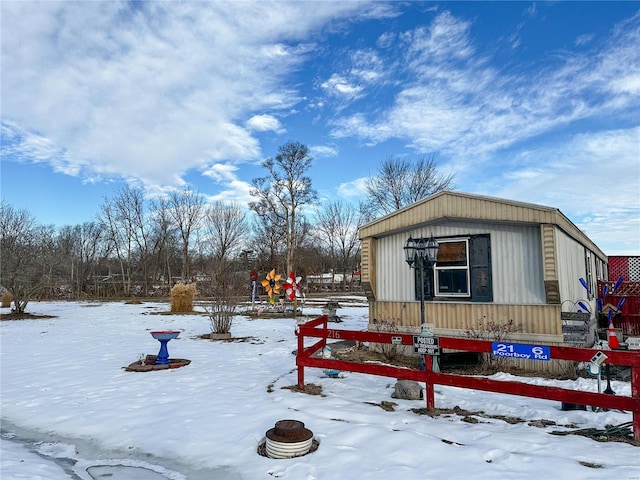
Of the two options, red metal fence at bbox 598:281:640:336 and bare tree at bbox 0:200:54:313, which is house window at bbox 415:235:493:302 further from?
bare tree at bbox 0:200:54:313

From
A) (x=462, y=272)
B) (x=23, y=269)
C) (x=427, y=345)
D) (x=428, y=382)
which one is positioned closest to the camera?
(x=428, y=382)

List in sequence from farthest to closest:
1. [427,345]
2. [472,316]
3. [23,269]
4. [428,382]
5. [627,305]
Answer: [23,269] → [627,305] → [472,316] → [427,345] → [428,382]

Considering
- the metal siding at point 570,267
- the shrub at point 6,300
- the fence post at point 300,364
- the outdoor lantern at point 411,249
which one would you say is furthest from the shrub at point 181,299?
the metal siding at point 570,267

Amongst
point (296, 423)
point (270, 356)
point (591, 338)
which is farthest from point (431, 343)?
point (591, 338)

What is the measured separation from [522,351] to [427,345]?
1.14m

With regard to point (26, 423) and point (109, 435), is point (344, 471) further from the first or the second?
point (26, 423)

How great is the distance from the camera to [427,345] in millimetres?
5414

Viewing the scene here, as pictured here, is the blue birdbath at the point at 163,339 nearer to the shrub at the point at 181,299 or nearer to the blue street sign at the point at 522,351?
the blue street sign at the point at 522,351

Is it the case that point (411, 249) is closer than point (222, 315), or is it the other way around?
point (411, 249)

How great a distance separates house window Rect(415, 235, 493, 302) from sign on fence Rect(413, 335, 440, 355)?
3772mm

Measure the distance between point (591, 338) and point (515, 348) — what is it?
681 cm

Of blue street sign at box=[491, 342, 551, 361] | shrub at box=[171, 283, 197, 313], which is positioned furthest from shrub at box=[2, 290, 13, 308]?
blue street sign at box=[491, 342, 551, 361]

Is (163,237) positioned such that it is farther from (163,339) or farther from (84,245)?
(163,339)

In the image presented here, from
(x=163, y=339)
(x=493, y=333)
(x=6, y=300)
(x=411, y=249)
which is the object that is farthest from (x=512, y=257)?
(x=6, y=300)
